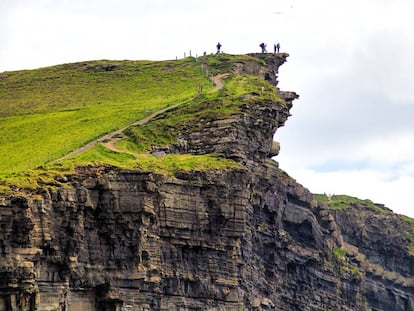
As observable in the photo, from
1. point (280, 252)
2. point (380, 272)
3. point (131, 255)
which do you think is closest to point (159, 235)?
point (131, 255)

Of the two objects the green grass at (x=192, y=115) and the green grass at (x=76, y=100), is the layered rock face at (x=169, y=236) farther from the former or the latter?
the green grass at (x=76, y=100)

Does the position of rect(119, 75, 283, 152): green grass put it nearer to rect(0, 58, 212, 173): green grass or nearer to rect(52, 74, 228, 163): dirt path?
rect(52, 74, 228, 163): dirt path

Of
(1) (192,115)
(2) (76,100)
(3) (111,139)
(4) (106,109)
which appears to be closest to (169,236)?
(3) (111,139)

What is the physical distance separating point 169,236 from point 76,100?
188 feet

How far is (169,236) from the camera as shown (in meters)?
117

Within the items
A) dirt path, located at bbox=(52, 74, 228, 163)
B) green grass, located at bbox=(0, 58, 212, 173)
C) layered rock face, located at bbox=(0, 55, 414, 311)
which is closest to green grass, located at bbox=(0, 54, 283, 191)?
green grass, located at bbox=(0, 58, 212, 173)

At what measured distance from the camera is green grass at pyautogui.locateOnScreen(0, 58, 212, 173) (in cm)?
13716

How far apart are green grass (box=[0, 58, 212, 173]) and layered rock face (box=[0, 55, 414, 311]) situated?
1105 centimetres

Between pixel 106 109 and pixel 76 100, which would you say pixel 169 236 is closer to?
pixel 106 109

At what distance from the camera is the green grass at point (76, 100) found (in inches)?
5400

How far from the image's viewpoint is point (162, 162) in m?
122

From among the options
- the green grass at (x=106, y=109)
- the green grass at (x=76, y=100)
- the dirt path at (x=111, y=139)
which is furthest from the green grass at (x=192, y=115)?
the green grass at (x=76, y=100)

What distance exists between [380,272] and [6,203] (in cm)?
10494

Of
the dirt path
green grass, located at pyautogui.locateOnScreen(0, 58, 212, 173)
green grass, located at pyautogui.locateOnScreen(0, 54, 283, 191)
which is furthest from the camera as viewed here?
green grass, located at pyautogui.locateOnScreen(0, 58, 212, 173)
